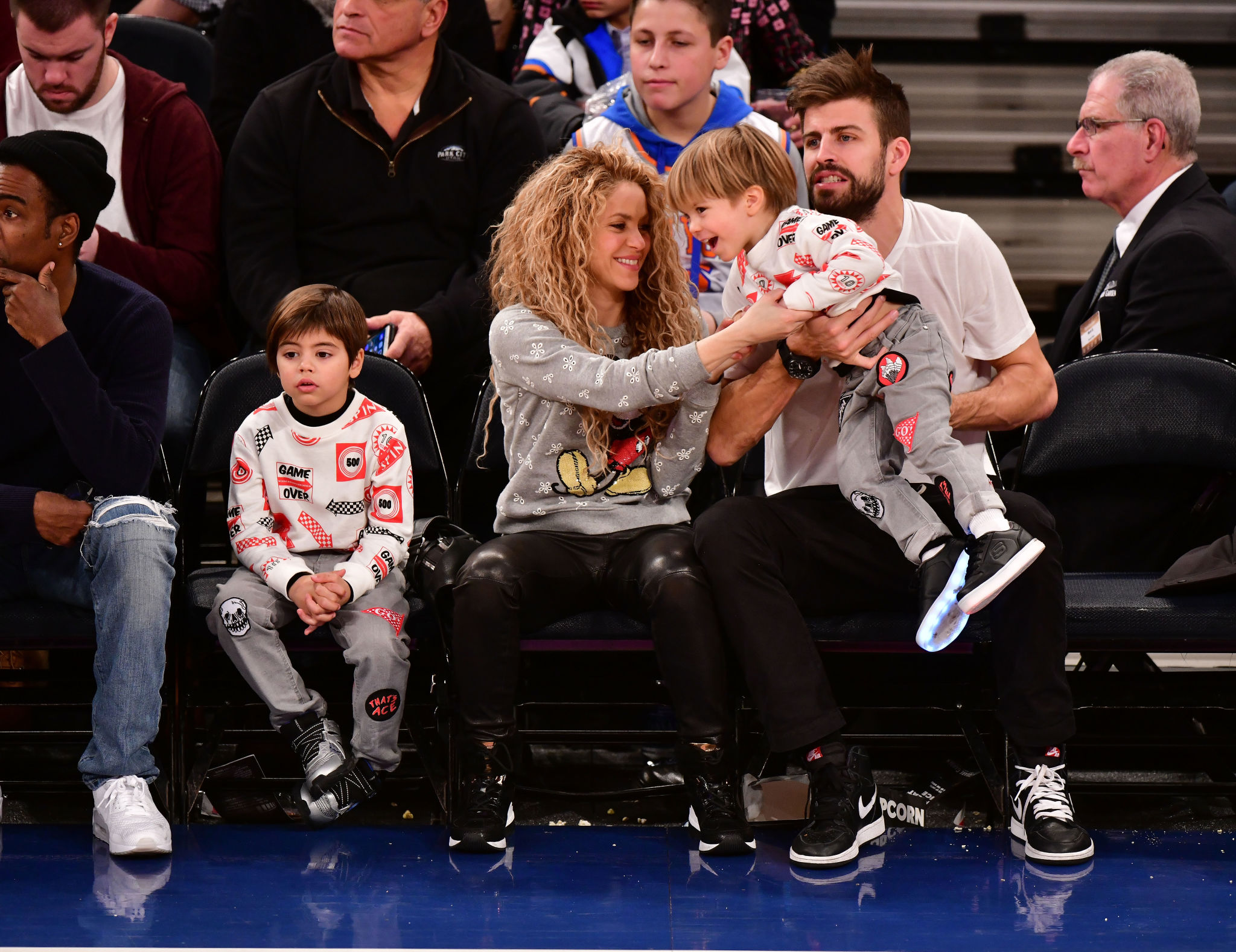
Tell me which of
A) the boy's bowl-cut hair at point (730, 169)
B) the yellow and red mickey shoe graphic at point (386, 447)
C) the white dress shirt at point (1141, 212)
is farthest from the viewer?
the white dress shirt at point (1141, 212)

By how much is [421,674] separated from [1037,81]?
3.70m

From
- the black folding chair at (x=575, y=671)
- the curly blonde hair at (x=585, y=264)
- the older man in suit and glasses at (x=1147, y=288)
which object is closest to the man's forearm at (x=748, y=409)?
the curly blonde hair at (x=585, y=264)

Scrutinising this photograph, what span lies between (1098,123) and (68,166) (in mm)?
2742

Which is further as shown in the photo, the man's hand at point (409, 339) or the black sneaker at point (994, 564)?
the man's hand at point (409, 339)

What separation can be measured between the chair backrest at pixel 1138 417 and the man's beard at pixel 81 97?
2.56 metres

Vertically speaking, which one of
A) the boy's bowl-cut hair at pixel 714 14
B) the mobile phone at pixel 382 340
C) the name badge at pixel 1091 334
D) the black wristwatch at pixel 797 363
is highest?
the boy's bowl-cut hair at pixel 714 14

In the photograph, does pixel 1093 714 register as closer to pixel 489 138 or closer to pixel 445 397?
pixel 445 397

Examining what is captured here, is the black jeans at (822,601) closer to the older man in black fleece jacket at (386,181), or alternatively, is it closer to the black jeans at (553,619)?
the black jeans at (553,619)

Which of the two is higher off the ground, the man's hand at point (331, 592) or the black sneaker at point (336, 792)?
the man's hand at point (331, 592)

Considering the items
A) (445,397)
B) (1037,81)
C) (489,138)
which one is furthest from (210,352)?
(1037,81)

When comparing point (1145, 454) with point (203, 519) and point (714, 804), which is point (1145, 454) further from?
point (203, 519)

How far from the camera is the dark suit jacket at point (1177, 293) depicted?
11.4 ft

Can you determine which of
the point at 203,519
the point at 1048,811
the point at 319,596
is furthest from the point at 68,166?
the point at 1048,811

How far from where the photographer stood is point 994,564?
2.57 meters
